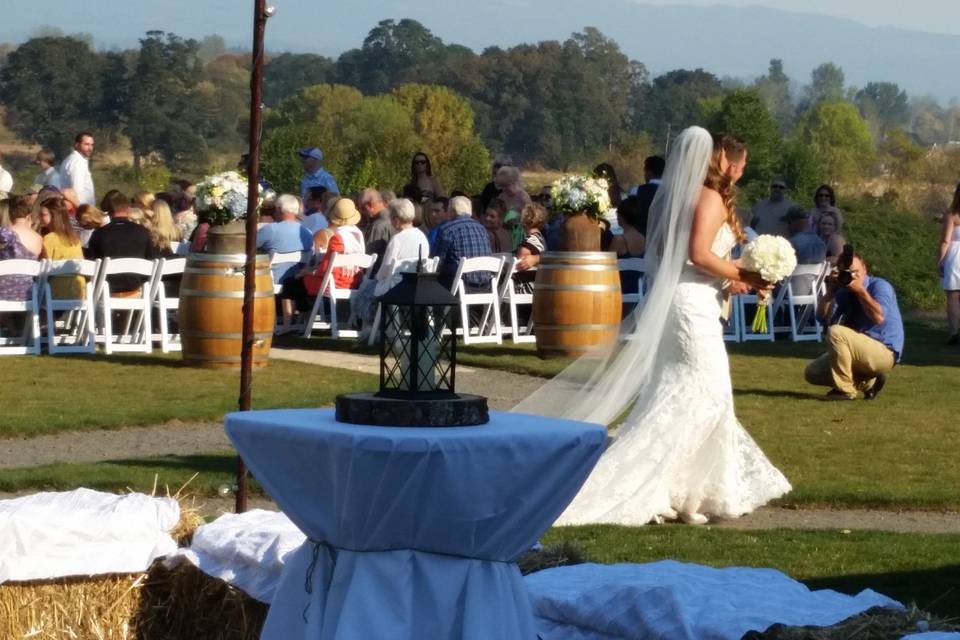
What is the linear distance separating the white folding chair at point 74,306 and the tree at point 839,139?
35390 millimetres

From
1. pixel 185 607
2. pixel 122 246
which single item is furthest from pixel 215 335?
pixel 185 607

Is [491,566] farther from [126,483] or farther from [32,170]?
[32,170]

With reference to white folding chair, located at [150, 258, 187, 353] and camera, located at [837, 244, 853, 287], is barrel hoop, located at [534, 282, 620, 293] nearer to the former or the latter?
camera, located at [837, 244, 853, 287]

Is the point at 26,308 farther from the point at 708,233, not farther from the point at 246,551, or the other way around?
the point at 246,551

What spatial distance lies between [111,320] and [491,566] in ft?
44.8


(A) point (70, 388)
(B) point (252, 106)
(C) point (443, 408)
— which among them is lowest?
(A) point (70, 388)

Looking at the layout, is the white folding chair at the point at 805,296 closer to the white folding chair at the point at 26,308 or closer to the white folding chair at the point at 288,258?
the white folding chair at the point at 288,258

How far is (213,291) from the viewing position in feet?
50.9

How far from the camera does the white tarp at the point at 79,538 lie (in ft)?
20.3

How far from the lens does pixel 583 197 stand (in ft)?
55.0

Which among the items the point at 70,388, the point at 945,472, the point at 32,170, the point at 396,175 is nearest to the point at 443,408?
the point at 945,472

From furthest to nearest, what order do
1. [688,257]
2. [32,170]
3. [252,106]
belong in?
[32,170] → [688,257] → [252,106]

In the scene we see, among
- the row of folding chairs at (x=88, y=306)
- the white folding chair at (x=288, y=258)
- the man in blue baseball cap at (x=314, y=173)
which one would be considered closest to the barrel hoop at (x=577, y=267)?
the white folding chair at (x=288, y=258)

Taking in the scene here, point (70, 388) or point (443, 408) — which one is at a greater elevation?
point (443, 408)
